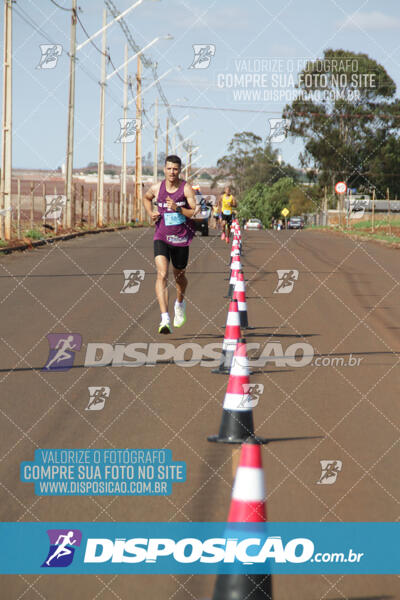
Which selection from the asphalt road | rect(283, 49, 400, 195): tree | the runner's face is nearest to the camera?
the asphalt road

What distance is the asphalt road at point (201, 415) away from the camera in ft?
13.8

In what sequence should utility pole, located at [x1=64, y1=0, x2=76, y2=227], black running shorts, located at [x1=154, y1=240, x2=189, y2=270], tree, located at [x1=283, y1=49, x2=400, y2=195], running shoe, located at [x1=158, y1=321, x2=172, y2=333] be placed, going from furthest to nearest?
1. tree, located at [x1=283, y1=49, x2=400, y2=195]
2. utility pole, located at [x1=64, y1=0, x2=76, y2=227]
3. black running shorts, located at [x1=154, y1=240, x2=189, y2=270]
4. running shoe, located at [x1=158, y1=321, x2=172, y2=333]

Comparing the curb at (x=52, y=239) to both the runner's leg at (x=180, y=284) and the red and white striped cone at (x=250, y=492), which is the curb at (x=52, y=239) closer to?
the runner's leg at (x=180, y=284)

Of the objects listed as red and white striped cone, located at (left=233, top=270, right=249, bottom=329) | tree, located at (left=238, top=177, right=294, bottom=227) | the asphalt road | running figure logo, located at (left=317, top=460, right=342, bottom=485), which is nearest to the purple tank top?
red and white striped cone, located at (left=233, top=270, right=249, bottom=329)

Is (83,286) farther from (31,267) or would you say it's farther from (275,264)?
(275,264)

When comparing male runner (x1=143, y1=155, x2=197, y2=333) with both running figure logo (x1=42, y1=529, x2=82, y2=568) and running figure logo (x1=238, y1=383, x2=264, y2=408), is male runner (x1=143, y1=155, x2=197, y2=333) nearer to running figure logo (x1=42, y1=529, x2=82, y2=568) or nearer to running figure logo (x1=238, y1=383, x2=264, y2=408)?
running figure logo (x1=238, y1=383, x2=264, y2=408)

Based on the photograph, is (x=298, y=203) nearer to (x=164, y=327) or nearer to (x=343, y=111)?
(x=343, y=111)

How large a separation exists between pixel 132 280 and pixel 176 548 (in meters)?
14.4

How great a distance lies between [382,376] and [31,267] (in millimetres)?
13977

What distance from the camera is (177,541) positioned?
4.50 metres

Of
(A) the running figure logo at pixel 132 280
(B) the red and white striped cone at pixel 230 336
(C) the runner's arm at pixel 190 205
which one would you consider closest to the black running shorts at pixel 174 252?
(C) the runner's arm at pixel 190 205

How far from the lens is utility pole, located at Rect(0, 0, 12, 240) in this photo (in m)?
27.5

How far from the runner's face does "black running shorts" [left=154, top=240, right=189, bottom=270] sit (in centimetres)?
78

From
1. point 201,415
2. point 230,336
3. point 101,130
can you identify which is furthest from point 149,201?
point 101,130
